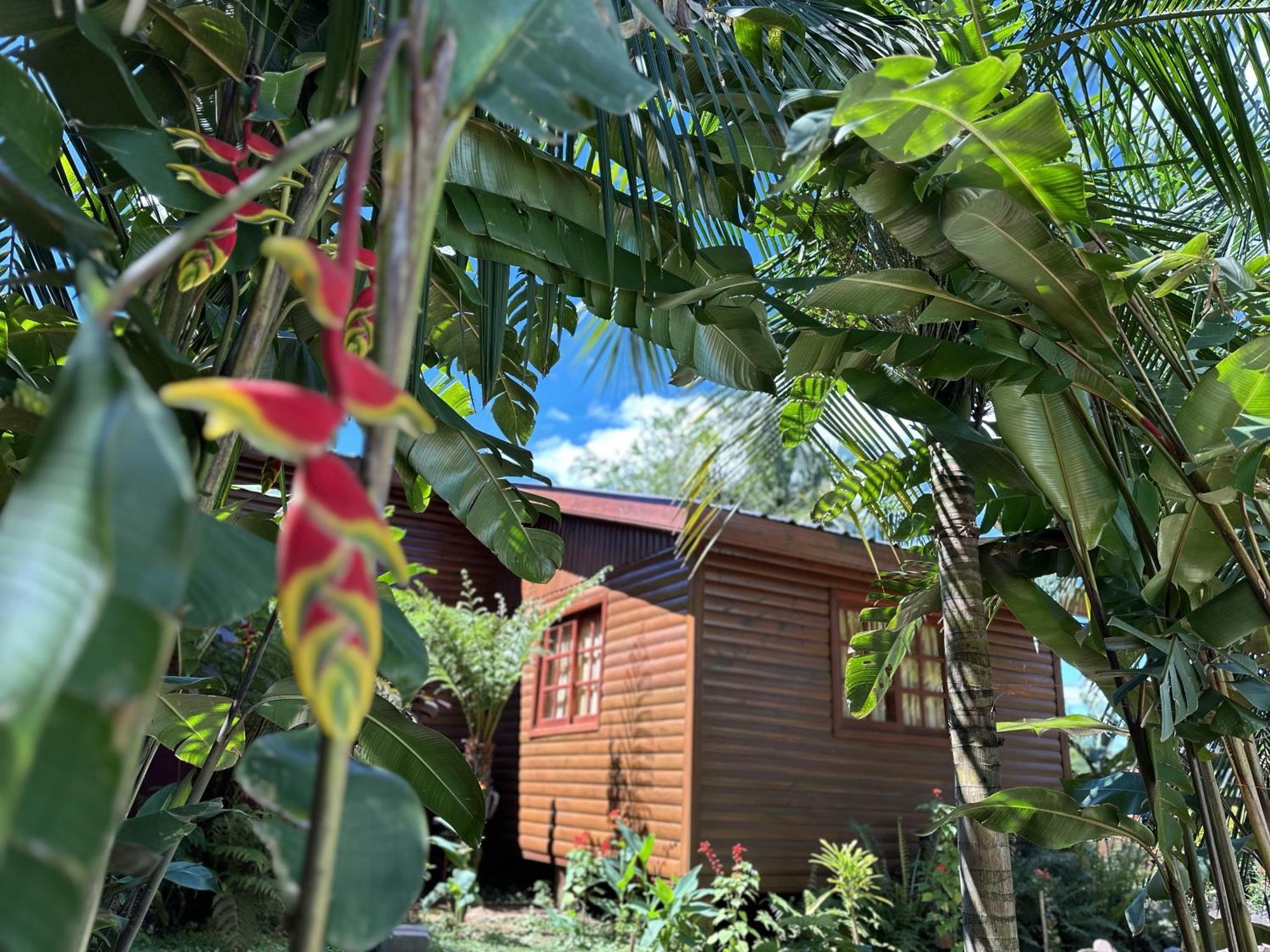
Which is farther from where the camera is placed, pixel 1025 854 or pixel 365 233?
pixel 1025 854

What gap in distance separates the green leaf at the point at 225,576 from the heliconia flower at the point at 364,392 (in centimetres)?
15

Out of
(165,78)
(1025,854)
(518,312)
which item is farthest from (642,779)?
(165,78)

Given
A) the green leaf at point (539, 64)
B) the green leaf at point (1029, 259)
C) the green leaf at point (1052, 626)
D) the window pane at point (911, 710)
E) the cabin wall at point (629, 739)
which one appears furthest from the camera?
the window pane at point (911, 710)

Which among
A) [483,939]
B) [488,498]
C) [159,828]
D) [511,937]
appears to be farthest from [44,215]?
[511,937]

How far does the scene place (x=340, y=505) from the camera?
391mm

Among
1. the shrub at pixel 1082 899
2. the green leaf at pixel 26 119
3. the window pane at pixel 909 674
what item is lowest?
the shrub at pixel 1082 899

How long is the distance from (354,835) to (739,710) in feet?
24.0

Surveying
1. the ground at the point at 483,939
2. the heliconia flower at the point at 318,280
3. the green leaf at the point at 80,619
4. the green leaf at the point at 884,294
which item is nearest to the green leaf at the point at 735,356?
the green leaf at the point at 884,294

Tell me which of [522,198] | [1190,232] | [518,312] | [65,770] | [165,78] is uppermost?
[1190,232]

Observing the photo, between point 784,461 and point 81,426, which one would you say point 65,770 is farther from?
point 784,461

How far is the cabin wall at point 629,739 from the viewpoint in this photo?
24.1 feet

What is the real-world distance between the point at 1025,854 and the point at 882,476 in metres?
6.09

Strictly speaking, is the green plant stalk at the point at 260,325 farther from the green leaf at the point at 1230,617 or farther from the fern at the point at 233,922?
the fern at the point at 233,922

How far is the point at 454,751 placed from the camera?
154 cm
